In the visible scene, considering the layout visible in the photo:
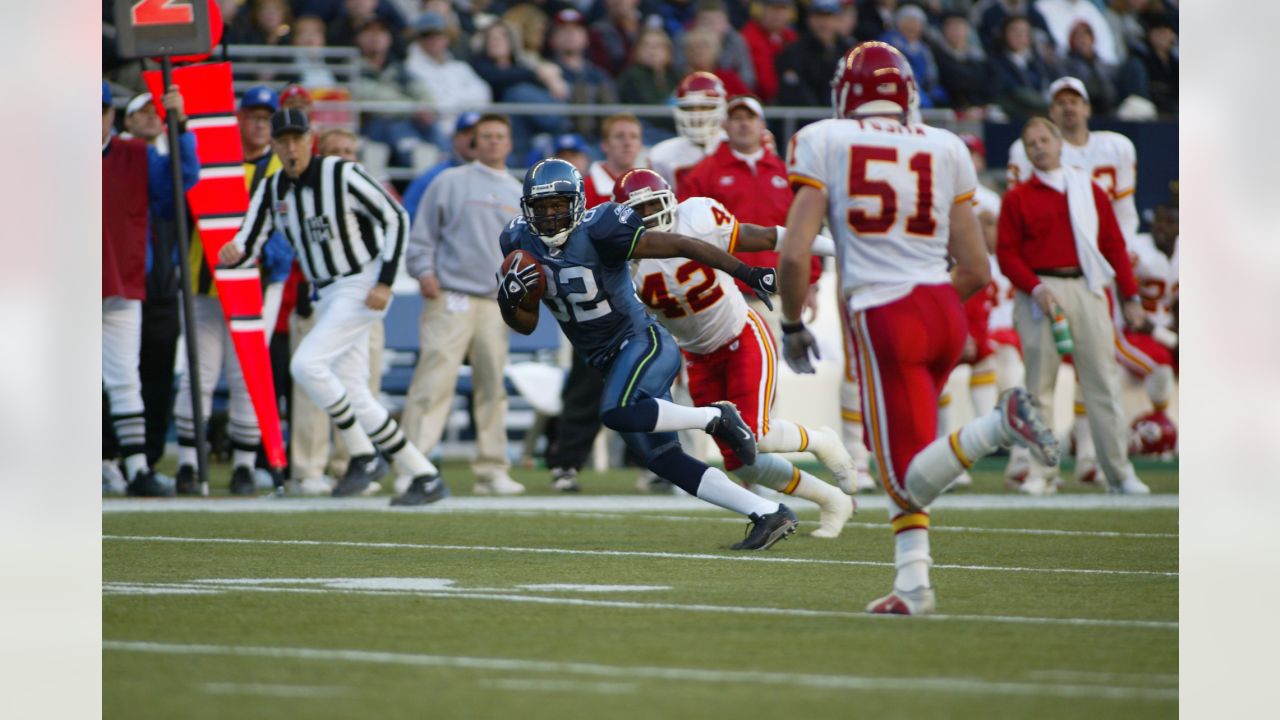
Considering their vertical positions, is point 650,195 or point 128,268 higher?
point 650,195

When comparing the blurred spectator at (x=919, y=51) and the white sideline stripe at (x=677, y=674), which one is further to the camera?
the blurred spectator at (x=919, y=51)

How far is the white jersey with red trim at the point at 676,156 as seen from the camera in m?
11.0

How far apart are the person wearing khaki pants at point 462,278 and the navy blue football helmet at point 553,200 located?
3.52 metres

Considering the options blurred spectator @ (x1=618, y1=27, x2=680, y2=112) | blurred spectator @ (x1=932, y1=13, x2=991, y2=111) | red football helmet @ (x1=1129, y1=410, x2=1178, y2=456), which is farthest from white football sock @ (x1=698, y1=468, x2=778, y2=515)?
blurred spectator @ (x1=932, y1=13, x2=991, y2=111)

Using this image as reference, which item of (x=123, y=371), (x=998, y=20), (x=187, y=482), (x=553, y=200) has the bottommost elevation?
(x=187, y=482)

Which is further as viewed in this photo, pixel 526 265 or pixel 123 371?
pixel 123 371

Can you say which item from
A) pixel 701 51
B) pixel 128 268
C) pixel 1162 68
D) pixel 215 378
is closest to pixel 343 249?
pixel 128 268

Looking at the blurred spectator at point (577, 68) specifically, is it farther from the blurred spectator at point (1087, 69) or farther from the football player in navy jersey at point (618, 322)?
the football player in navy jersey at point (618, 322)

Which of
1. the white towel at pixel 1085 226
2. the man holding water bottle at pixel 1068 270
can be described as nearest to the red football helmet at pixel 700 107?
the man holding water bottle at pixel 1068 270

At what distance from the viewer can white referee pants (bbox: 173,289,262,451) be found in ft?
34.9

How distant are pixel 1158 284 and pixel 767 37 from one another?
16.5ft

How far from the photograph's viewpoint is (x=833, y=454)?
800 centimetres

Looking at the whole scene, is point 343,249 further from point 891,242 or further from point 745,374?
point 891,242

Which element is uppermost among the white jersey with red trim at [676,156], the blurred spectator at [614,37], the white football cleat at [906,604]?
the blurred spectator at [614,37]
